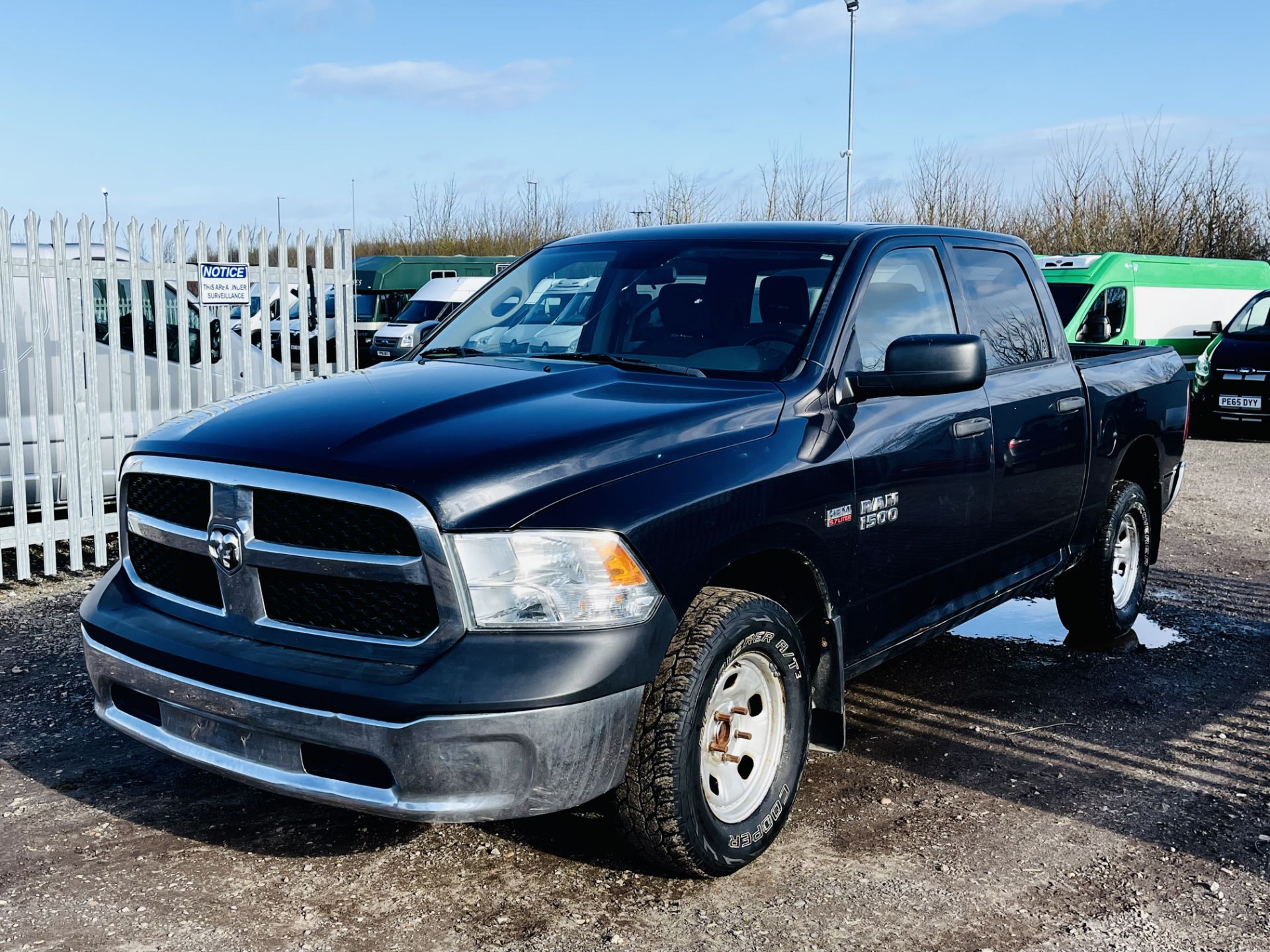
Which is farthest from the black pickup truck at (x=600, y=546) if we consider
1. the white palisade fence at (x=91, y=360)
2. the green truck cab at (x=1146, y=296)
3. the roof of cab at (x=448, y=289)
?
the roof of cab at (x=448, y=289)

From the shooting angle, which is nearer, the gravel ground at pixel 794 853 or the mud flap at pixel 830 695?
the gravel ground at pixel 794 853

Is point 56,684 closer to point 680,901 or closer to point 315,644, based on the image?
point 315,644

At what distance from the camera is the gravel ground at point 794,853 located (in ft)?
10.8

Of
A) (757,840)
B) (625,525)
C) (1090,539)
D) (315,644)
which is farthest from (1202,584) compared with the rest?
(315,644)

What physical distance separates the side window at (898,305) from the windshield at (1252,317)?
1427cm

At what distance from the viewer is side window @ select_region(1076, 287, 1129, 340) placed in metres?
15.7

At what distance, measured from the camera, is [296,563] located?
3.12 metres

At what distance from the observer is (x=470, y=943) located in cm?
321

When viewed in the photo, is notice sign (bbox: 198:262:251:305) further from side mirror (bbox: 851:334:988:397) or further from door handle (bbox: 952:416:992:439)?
side mirror (bbox: 851:334:988:397)

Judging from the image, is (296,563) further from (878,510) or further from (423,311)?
(423,311)

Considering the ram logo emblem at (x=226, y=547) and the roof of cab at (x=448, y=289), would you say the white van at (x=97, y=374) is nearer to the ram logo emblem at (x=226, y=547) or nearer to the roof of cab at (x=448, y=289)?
the ram logo emblem at (x=226, y=547)

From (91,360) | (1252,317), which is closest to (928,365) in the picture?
(91,360)

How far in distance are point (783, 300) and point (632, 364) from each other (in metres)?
0.57

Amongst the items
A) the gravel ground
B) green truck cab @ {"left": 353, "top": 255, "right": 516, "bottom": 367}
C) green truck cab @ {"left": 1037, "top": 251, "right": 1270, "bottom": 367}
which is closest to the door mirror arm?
the gravel ground
